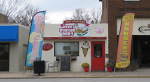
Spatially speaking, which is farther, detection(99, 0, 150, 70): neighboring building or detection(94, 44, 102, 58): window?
detection(94, 44, 102, 58): window

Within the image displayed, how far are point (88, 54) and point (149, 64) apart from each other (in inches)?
310

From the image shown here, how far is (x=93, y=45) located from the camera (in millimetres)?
29641

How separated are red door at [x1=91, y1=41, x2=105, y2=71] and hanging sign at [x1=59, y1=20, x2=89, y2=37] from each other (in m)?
1.24

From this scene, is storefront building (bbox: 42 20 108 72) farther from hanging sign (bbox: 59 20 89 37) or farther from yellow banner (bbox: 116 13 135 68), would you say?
yellow banner (bbox: 116 13 135 68)

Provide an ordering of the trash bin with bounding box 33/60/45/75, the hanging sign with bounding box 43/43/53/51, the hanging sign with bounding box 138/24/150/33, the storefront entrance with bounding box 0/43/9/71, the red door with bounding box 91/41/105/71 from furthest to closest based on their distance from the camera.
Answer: the storefront entrance with bounding box 0/43/9/71 < the hanging sign with bounding box 43/43/53/51 < the hanging sign with bounding box 138/24/150/33 < the red door with bounding box 91/41/105/71 < the trash bin with bounding box 33/60/45/75

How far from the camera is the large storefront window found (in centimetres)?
2991

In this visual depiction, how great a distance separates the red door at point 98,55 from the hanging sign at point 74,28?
1.24 metres

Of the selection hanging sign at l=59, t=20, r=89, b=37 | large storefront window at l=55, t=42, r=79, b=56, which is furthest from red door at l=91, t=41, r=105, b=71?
A: large storefront window at l=55, t=42, r=79, b=56

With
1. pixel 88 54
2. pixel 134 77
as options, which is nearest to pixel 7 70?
pixel 88 54

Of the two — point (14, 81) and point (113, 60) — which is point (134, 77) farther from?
point (14, 81)

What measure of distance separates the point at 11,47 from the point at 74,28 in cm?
537

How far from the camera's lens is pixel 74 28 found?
2938 centimetres

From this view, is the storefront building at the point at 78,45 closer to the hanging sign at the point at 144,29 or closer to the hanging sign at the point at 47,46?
the hanging sign at the point at 47,46

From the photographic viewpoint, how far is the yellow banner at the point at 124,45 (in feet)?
93.0
